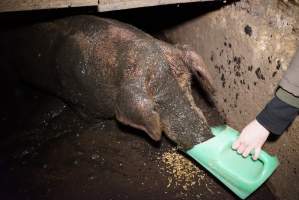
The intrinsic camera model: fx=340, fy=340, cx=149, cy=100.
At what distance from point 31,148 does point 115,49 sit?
4.71 ft

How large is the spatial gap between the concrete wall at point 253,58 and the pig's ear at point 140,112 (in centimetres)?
112

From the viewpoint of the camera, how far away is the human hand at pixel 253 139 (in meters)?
2.47

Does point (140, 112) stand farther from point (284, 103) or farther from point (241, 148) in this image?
point (284, 103)

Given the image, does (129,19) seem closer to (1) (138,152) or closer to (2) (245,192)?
(1) (138,152)

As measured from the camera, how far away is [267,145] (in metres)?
3.15

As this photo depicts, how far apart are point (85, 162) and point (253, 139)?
1.75m

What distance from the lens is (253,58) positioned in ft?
10.2

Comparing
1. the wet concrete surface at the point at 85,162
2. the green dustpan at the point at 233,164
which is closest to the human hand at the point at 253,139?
the green dustpan at the point at 233,164

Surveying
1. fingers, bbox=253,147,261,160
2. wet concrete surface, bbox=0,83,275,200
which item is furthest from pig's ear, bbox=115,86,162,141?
wet concrete surface, bbox=0,83,275,200

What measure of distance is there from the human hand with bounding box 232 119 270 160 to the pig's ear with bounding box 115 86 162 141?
0.62 meters

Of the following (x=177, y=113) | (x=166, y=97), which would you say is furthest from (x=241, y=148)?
(x=166, y=97)

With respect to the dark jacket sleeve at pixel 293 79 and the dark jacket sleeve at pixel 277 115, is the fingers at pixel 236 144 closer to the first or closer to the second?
the dark jacket sleeve at pixel 277 115

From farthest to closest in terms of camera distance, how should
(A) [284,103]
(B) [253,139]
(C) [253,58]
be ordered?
(C) [253,58], (B) [253,139], (A) [284,103]

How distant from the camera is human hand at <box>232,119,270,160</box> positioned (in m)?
2.47
